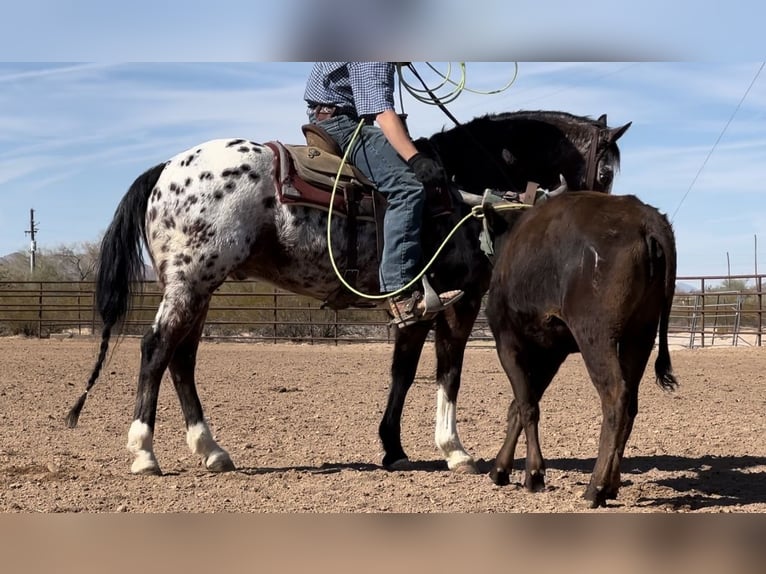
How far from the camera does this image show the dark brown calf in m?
3.73

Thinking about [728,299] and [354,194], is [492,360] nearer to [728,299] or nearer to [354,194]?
[354,194]

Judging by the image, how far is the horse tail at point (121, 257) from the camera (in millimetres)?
5516

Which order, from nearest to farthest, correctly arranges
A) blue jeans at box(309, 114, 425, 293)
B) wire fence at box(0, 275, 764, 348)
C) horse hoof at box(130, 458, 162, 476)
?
horse hoof at box(130, 458, 162, 476) → blue jeans at box(309, 114, 425, 293) → wire fence at box(0, 275, 764, 348)

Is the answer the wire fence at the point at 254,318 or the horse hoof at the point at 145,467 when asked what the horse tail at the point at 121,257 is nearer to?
the horse hoof at the point at 145,467

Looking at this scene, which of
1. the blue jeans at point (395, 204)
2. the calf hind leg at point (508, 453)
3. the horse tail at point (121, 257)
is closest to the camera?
the calf hind leg at point (508, 453)

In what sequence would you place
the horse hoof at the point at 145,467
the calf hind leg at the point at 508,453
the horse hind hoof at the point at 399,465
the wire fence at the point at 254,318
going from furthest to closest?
the wire fence at the point at 254,318 < the horse hind hoof at the point at 399,465 < the horse hoof at the point at 145,467 < the calf hind leg at the point at 508,453

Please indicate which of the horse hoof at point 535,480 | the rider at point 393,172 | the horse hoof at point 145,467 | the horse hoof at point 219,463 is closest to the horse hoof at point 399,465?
the rider at point 393,172

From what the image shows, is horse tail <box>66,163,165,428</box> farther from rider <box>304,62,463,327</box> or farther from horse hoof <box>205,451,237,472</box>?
rider <box>304,62,463,327</box>

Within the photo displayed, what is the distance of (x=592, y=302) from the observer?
3.76 m

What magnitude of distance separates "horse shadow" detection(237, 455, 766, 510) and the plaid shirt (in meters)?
2.31

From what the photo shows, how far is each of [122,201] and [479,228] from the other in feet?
7.76

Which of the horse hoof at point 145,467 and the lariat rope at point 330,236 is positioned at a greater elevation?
the lariat rope at point 330,236

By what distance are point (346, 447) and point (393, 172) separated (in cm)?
216

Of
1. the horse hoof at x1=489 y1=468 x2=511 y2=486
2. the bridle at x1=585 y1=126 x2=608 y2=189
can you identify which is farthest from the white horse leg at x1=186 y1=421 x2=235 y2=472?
the bridle at x1=585 y1=126 x2=608 y2=189
